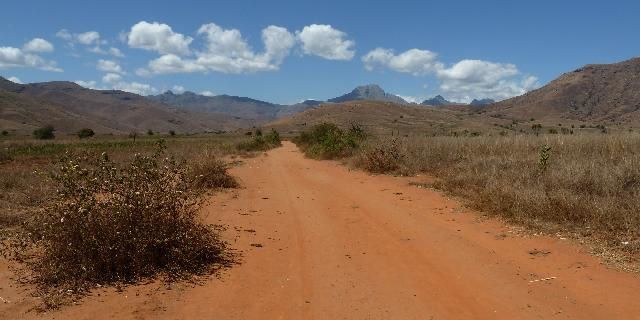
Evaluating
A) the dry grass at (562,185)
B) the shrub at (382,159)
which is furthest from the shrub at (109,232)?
the shrub at (382,159)

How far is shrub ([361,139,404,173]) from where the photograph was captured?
55.1 feet

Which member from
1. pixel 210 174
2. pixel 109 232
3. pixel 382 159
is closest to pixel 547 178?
pixel 382 159

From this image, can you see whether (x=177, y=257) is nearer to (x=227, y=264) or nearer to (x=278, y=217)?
(x=227, y=264)

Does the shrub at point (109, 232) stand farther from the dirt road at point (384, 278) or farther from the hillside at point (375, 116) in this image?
the hillside at point (375, 116)

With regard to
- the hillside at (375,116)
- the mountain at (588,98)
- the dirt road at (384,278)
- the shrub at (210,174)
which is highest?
the mountain at (588,98)

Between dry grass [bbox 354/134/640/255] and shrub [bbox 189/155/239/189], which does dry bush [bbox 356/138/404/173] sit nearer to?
dry grass [bbox 354/134/640/255]

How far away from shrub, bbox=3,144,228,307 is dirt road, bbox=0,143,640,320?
39 cm

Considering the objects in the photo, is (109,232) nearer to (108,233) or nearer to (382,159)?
(108,233)

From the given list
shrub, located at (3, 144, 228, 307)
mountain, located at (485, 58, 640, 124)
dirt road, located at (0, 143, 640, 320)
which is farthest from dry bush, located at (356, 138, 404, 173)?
mountain, located at (485, 58, 640, 124)

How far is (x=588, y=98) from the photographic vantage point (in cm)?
11988

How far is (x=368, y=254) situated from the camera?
7082 mm

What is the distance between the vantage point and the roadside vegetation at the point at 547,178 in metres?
7.76

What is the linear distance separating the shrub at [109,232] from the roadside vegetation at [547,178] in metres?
5.41

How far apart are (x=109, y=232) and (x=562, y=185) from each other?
8158mm
